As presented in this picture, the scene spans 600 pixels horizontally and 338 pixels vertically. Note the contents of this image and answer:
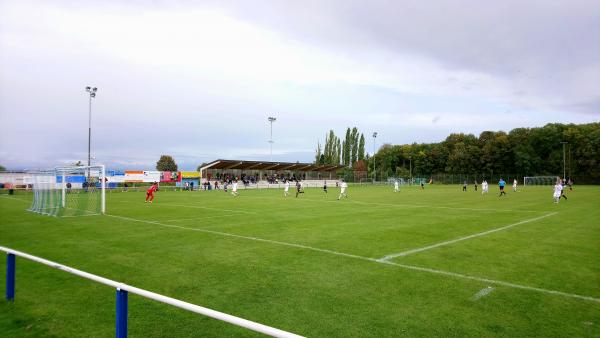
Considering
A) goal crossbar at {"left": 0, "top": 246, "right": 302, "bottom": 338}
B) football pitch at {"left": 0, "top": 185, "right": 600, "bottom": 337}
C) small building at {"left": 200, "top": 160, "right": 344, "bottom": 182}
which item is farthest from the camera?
small building at {"left": 200, "top": 160, "right": 344, "bottom": 182}

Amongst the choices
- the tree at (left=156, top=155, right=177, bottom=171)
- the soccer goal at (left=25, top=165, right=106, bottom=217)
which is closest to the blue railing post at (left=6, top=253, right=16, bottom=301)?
the soccer goal at (left=25, top=165, right=106, bottom=217)

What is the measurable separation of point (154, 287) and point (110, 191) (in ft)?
145

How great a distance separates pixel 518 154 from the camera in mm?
92688

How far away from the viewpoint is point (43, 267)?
879 centimetres

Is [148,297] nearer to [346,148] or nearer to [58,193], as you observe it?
[58,193]

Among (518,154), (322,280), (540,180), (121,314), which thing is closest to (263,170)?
(540,180)

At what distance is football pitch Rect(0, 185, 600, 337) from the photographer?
5.66 metres

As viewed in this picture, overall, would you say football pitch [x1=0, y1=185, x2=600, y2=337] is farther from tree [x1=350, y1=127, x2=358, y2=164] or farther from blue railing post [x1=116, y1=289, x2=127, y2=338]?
tree [x1=350, y1=127, x2=358, y2=164]

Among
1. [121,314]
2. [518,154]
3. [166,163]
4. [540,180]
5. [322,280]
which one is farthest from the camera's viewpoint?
[166,163]

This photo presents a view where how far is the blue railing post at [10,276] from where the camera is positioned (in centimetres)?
613

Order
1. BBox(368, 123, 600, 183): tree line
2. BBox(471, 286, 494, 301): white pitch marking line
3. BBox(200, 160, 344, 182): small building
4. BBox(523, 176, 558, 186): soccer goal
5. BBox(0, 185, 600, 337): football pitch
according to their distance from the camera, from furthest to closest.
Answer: BBox(368, 123, 600, 183): tree line < BBox(523, 176, 558, 186): soccer goal < BBox(200, 160, 344, 182): small building < BBox(471, 286, 494, 301): white pitch marking line < BBox(0, 185, 600, 337): football pitch

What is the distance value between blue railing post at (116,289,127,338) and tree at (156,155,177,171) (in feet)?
388

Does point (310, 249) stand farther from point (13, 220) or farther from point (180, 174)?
point (180, 174)

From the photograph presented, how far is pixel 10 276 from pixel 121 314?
12.0 ft
